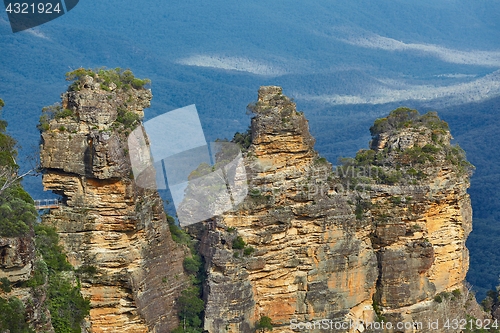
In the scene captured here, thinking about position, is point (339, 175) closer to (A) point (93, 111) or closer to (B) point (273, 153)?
(B) point (273, 153)

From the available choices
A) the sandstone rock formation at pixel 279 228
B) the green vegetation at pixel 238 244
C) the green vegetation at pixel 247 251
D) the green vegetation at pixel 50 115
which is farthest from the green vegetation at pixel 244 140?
the green vegetation at pixel 50 115

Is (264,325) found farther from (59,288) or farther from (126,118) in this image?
(126,118)

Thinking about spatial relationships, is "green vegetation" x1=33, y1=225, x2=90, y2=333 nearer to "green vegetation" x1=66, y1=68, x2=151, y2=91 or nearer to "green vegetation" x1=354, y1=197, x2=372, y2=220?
"green vegetation" x1=66, y1=68, x2=151, y2=91

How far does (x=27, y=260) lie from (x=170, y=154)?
17.2 metres

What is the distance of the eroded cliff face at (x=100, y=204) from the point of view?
37500 millimetres

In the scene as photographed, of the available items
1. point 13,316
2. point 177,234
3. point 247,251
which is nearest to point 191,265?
point 177,234

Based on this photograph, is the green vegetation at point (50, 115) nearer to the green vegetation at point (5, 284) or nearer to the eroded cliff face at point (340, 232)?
the eroded cliff face at point (340, 232)

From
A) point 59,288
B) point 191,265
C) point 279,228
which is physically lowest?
point 59,288

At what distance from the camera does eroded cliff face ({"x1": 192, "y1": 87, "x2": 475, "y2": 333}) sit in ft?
136

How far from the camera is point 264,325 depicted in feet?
138

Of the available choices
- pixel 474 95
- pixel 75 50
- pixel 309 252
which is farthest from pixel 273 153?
pixel 474 95

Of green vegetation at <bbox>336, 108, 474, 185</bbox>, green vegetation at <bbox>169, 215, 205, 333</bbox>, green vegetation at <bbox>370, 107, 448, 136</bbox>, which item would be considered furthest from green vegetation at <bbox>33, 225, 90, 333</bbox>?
green vegetation at <bbox>370, 107, 448, 136</bbox>

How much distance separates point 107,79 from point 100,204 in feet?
17.4

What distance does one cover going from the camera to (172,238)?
42688mm
